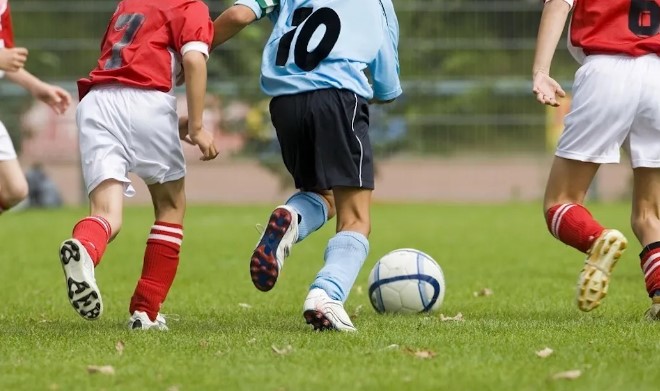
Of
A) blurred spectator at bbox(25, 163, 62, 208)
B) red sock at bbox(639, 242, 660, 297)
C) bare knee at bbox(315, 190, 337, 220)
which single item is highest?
bare knee at bbox(315, 190, 337, 220)

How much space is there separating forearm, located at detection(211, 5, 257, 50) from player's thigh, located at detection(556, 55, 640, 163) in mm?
1520

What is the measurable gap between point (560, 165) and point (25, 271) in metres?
5.42

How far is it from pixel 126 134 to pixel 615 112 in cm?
216

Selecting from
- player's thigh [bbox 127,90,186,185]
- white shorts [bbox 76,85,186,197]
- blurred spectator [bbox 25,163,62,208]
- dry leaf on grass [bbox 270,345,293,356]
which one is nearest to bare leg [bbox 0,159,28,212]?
white shorts [bbox 76,85,186,197]

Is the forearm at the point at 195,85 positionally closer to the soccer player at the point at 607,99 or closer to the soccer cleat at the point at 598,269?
the soccer player at the point at 607,99

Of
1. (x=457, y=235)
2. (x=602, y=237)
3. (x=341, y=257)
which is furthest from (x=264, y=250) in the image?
(x=457, y=235)

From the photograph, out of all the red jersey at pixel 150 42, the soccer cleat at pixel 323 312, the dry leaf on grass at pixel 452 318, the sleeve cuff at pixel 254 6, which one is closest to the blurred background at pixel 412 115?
the dry leaf on grass at pixel 452 318

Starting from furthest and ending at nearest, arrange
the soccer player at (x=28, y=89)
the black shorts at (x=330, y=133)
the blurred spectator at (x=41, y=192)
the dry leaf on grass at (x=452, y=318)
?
the blurred spectator at (x=41, y=192) < the soccer player at (x=28, y=89) < the dry leaf on grass at (x=452, y=318) < the black shorts at (x=330, y=133)

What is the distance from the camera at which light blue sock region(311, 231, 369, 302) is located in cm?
552

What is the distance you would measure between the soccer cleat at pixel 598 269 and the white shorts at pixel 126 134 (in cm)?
187

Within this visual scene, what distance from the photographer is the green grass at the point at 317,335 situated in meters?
4.35

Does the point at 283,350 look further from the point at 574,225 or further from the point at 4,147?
the point at 4,147

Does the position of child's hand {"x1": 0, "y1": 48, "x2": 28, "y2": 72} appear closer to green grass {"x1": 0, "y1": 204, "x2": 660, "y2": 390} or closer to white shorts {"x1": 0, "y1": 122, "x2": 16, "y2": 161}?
white shorts {"x1": 0, "y1": 122, "x2": 16, "y2": 161}

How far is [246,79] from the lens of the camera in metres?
24.3
